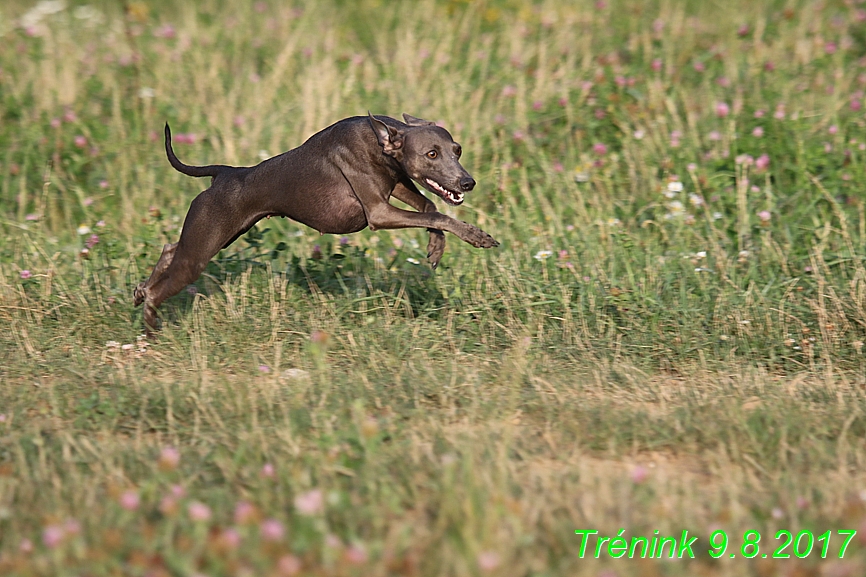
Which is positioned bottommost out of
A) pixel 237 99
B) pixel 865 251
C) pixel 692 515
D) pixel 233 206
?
pixel 692 515

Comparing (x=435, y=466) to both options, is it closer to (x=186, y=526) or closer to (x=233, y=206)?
(x=186, y=526)

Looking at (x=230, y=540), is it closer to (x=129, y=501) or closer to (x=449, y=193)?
(x=129, y=501)

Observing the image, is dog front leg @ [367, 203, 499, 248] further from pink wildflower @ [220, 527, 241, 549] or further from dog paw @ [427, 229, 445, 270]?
pink wildflower @ [220, 527, 241, 549]

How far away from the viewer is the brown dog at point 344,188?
4594 mm

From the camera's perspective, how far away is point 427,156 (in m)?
4.59

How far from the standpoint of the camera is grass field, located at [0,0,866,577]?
3.30 metres

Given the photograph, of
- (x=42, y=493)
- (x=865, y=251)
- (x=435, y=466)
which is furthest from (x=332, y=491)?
(x=865, y=251)

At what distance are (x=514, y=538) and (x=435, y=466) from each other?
56 centimetres

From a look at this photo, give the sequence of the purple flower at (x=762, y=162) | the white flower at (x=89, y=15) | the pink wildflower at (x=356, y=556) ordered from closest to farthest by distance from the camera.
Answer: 1. the pink wildflower at (x=356, y=556)
2. the purple flower at (x=762, y=162)
3. the white flower at (x=89, y=15)

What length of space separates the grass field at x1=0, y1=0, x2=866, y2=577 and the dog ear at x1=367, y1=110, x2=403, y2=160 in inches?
38.2

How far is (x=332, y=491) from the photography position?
11.0ft

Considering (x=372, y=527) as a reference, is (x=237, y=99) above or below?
above

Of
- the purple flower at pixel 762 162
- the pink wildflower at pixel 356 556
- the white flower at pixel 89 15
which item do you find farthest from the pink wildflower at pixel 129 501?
the white flower at pixel 89 15

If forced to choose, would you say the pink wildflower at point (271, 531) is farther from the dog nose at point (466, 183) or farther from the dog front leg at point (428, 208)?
the dog front leg at point (428, 208)
